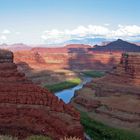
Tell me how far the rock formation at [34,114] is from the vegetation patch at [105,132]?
1379 centimetres

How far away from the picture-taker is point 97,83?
82562 mm

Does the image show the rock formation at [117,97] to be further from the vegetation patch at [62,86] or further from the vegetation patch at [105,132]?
the vegetation patch at [62,86]

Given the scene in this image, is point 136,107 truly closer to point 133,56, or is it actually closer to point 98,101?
point 98,101

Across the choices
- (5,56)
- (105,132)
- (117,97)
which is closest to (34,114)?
(5,56)

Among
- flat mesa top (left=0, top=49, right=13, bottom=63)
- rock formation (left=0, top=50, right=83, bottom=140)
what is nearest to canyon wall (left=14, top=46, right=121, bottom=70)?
flat mesa top (left=0, top=49, right=13, bottom=63)

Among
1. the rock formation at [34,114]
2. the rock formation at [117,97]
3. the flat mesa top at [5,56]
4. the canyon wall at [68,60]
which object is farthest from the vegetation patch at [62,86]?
the rock formation at [34,114]

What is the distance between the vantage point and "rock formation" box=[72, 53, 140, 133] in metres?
59.5

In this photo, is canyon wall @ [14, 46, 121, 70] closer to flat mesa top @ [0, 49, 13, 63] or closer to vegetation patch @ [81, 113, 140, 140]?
vegetation patch @ [81, 113, 140, 140]

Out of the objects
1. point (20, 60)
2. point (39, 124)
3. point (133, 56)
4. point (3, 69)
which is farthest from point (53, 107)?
point (20, 60)

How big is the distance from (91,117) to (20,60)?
8345cm

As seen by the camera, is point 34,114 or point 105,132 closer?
point 34,114

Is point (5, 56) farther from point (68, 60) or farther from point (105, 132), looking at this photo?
point (68, 60)

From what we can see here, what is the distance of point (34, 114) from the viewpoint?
Result: 3397 cm

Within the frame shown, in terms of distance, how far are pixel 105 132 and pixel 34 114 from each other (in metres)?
18.5
